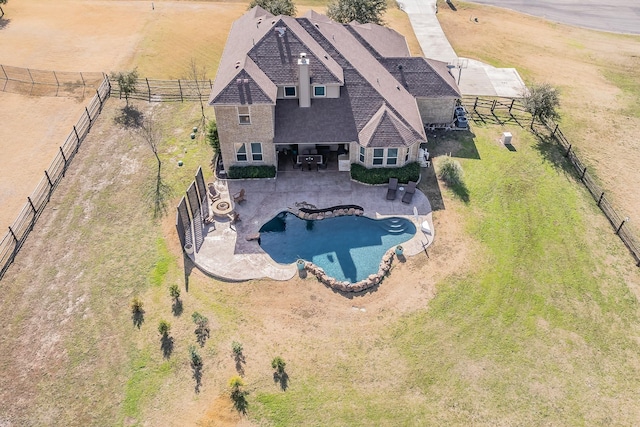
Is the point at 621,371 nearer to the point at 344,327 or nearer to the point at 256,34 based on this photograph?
the point at 344,327

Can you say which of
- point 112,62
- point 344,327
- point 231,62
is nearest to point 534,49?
point 231,62

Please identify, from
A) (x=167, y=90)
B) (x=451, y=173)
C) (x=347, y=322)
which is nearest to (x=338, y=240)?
(x=347, y=322)

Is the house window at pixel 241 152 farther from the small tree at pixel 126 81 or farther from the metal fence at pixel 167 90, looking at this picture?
the small tree at pixel 126 81

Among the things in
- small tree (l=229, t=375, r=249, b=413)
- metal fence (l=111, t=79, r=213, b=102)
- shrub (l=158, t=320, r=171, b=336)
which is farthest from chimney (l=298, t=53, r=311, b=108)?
small tree (l=229, t=375, r=249, b=413)

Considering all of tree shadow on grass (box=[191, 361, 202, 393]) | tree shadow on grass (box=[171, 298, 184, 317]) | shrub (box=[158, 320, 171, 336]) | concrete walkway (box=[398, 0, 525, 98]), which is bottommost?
tree shadow on grass (box=[191, 361, 202, 393])

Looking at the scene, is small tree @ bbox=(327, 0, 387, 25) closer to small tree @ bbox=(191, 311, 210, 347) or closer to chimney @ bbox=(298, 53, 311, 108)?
chimney @ bbox=(298, 53, 311, 108)

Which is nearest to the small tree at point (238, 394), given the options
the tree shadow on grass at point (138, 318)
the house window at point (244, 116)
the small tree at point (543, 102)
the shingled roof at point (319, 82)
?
the tree shadow on grass at point (138, 318)
